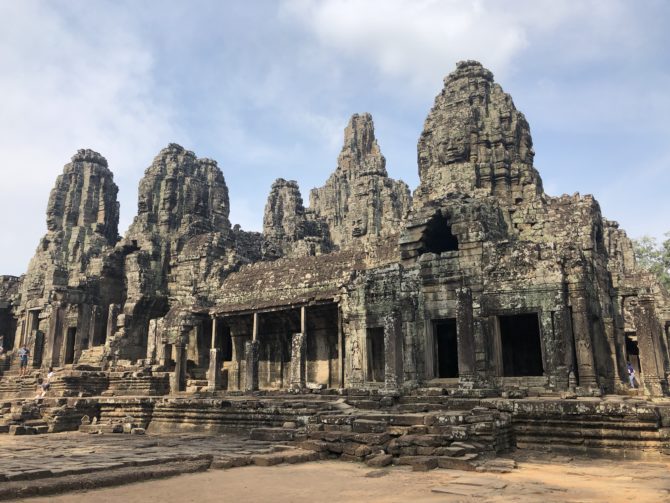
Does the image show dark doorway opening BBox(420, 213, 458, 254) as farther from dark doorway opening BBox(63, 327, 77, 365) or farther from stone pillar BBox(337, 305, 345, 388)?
dark doorway opening BBox(63, 327, 77, 365)

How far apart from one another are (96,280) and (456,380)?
21912 mm

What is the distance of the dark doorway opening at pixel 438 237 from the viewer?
58.2 ft

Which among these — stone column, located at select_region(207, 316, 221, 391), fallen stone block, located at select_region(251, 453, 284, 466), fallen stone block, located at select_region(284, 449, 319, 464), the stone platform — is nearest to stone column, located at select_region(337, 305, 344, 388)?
stone column, located at select_region(207, 316, 221, 391)

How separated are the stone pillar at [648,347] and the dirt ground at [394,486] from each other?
5705 mm

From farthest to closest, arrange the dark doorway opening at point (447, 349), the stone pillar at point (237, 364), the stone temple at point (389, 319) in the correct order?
the stone pillar at point (237, 364), the dark doorway opening at point (447, 349), the stone temple at point (389, 319)

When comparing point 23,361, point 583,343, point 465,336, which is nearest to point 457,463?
point 465,336

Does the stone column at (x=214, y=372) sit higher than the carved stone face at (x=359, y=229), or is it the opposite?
the carved stone face at (x=359, y=229)

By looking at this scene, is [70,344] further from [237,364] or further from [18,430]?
[18,430]

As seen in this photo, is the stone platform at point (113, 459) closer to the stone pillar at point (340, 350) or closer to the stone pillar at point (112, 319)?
the stone pillar at point (340, 350)

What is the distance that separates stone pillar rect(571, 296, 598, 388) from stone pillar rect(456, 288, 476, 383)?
8.11ft

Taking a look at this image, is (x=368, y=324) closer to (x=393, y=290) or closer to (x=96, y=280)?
(x=393, y=290)

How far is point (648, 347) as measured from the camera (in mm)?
13617

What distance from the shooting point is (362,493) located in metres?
6.29

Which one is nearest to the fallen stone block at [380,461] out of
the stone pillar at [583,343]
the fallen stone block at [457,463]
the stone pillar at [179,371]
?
the fallen stone block at [457,463]
